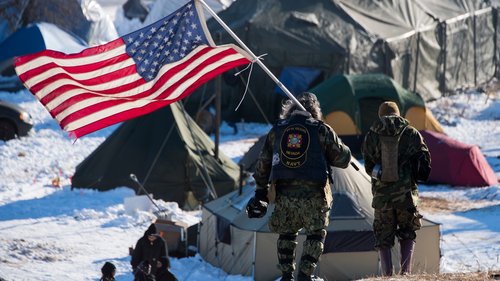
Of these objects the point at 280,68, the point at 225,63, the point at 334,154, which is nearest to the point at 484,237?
the point at 225,63

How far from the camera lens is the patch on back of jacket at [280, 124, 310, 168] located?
24.6 feet

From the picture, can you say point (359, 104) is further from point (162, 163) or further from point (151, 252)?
point (151, 252)

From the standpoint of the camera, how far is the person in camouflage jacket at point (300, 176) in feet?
24.7

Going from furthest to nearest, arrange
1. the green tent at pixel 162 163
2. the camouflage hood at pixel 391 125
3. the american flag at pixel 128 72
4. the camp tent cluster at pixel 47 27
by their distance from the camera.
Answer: the camp tent cluster at pixel 47 27 → the green tent at pixel 162 163 → the american flag at pixel 128 72 → the camouflage hood at pixel 391 125

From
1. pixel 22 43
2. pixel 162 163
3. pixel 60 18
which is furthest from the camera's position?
pixel 60 18

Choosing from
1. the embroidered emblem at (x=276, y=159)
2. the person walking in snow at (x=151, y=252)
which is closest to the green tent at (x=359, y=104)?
the person walking in snow at (x=151, y=252)

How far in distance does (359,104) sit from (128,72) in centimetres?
1457

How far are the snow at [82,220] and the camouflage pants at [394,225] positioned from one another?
4.25ft

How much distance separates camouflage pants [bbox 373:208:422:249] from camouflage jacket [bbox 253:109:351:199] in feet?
3.80

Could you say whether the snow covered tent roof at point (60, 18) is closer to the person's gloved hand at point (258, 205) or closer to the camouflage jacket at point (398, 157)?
the camouflage jacket at point (398, 157)

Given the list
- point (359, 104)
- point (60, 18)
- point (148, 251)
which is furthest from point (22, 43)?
point (148, 251)

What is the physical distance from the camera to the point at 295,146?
7.52 m

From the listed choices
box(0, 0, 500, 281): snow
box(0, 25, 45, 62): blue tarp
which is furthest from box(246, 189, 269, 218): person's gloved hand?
box(0, 25, 45, 62): blue tarp

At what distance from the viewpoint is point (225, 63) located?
30.4ft
